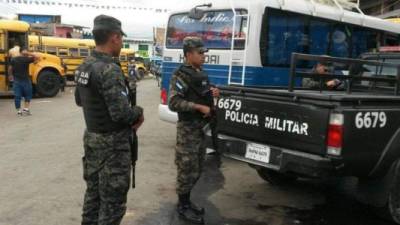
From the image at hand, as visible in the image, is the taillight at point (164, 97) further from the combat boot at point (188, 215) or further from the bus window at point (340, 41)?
the combat boot at point (188, 215)

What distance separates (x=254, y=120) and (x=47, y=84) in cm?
1402

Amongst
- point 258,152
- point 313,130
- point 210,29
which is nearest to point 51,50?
point 210,29

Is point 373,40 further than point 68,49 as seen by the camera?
No

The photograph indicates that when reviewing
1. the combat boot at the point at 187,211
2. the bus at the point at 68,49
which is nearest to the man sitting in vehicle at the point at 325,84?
the combat boot at the point at 187,211

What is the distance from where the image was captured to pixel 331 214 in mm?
5246

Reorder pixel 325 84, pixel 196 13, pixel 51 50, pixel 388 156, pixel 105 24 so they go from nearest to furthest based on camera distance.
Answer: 1. pixel 105 24
2. pixel 388 156
3. pixel 325 84
4. pixel 196 13
5. pixel 51 50

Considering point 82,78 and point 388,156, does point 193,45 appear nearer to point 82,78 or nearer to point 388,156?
point 82,78

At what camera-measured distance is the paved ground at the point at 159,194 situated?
4.95 m

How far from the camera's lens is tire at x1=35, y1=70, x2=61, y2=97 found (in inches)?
681

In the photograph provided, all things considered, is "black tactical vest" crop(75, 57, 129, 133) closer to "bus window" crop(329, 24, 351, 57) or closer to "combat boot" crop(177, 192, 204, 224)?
"combat boot" crop(177, 192, 204, 224)

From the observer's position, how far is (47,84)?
17531 millimetres

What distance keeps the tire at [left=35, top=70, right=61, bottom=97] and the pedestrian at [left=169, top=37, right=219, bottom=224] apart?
13615mm

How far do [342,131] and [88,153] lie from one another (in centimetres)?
200

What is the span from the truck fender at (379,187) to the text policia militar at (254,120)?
0.85m
